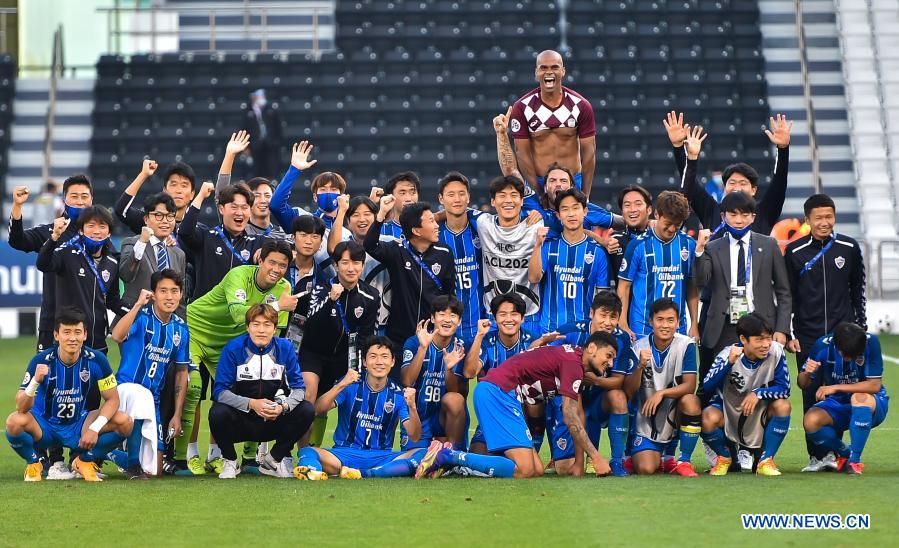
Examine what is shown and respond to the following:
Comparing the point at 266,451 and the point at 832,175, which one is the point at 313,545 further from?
the point at 832,175

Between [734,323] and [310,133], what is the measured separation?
13.2m

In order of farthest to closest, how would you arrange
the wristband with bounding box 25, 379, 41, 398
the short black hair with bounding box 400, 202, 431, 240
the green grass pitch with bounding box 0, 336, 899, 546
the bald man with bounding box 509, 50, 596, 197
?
the bald man with bounding box 509, 50, 596, 197, the short black hair with bounding box 400, 202, 431, 240, the wristband with bounding box 25, 379, 41, 398, the green grass pitch with bounding box 0, 336, 899, 546

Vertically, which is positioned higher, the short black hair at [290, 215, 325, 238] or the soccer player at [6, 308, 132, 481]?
the short black hair at [290, 215, 325, 238]

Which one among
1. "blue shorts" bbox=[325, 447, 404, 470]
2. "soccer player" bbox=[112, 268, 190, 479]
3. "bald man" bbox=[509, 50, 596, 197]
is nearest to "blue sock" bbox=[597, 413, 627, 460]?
"blue shorts" bbox=[325, 447, 404, 470]

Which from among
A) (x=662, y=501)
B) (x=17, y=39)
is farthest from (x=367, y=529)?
(x=17, y=39)

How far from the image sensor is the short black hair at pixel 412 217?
809 cm

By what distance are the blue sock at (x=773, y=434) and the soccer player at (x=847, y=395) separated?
0.63ft

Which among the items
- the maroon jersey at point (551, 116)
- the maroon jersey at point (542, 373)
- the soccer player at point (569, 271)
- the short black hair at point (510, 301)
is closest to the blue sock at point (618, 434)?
the maroon jersey at point (542, 373)

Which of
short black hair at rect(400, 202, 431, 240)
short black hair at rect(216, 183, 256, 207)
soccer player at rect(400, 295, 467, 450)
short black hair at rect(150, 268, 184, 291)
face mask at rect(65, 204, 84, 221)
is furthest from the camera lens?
short black hair at rect(216, 183, 256, 207)

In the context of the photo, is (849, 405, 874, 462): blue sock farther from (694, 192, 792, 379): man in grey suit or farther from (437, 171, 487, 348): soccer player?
(437, 171, 487, 348): soccer player

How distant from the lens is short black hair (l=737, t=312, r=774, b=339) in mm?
7664

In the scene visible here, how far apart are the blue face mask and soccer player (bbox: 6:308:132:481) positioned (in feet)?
5.88

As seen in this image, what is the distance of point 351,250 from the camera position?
26.0ft

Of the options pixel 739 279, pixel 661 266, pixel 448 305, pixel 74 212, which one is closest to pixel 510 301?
pixel 448 305
